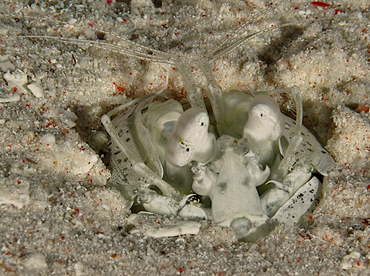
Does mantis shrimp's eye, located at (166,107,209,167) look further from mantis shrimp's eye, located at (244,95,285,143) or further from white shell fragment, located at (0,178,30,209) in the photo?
white shell fragment, located at (0,178,30,209)

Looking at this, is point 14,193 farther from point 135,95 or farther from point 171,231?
point 135,95

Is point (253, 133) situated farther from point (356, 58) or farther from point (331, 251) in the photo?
point (356, 58)

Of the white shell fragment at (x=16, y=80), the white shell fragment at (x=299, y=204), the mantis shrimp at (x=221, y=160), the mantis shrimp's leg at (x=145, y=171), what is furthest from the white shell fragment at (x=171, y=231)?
the white shell fragment at (x=16, y=80)

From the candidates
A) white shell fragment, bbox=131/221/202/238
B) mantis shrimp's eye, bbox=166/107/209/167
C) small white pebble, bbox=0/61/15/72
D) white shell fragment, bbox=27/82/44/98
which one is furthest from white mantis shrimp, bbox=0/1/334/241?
small white pebble, bbox=0/61/15/72

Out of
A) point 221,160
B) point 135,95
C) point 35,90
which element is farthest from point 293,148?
point 35,90

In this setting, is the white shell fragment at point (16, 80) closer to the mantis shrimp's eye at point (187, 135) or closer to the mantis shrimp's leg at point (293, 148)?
the mantis shrimp's eye at point (187, 135)

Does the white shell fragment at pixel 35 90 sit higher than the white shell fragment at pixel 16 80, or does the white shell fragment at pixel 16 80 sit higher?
the white shell fragment at pixel 16 80
